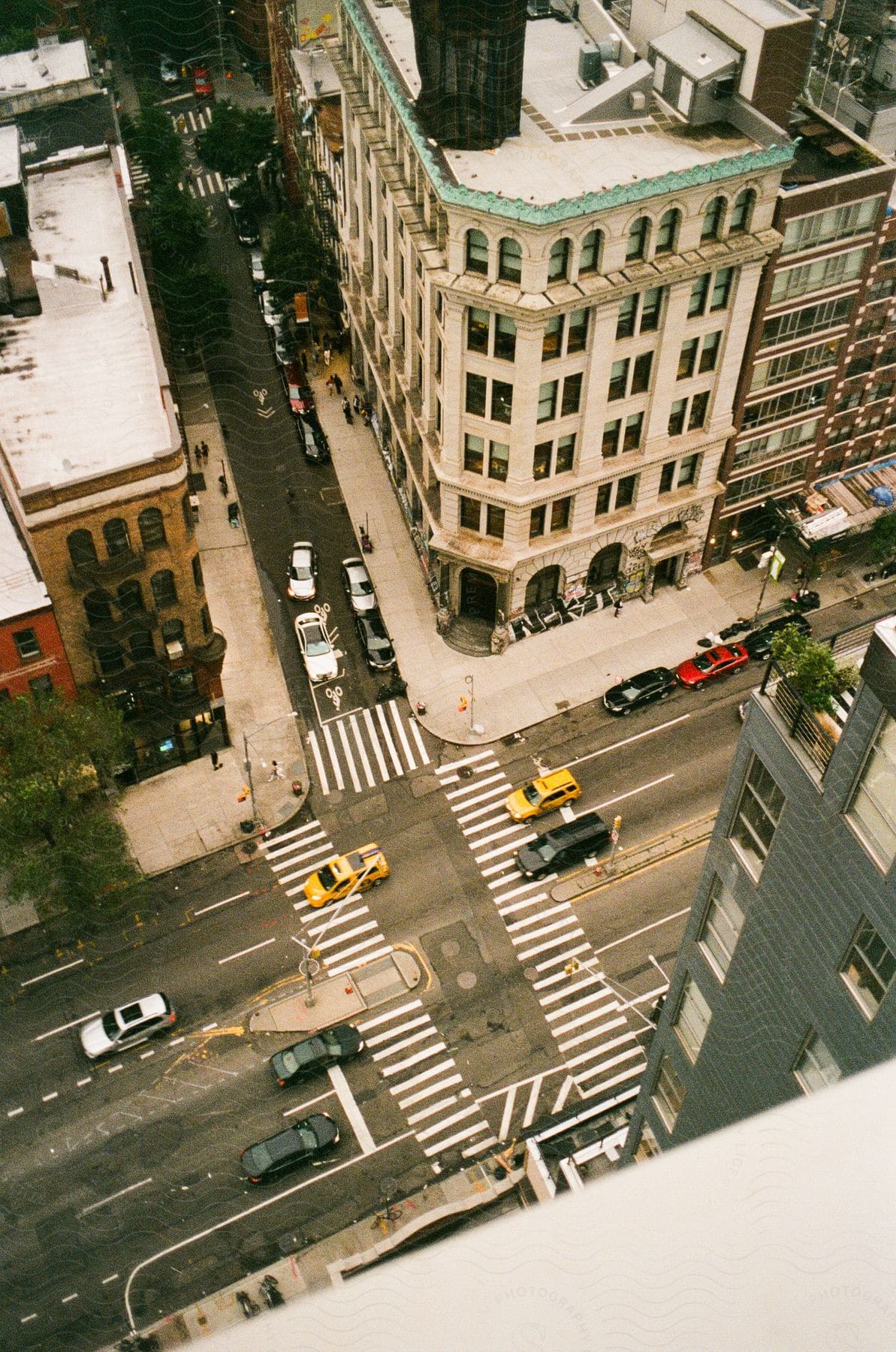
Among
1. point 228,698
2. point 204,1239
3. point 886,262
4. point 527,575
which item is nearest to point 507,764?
point 527,575

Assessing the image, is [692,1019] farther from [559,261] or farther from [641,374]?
[641,374]

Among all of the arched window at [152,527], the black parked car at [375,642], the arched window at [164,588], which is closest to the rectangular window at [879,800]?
the arched window at [152,527]

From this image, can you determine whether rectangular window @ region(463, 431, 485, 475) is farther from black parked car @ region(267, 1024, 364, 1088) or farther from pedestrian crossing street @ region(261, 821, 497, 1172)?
black parked car @ region(267, 1024, 364, 1088)

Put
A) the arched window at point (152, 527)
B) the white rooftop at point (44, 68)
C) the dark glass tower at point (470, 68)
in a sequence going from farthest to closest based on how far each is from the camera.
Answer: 1. the white rooftop at point (44, 68)
2. the arched window at point (152, 527)
3. the dark glass tower at point (470, 68)

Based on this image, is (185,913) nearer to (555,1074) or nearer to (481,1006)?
(481,1006)

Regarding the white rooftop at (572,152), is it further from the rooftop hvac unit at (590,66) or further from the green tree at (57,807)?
the green tree at (57,807)

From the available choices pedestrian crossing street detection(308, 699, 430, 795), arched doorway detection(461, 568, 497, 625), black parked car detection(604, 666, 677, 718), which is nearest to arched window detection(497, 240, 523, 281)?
arched doorway detection(461, 568, 497, 625)

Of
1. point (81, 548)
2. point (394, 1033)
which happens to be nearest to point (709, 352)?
point (81, 548)
